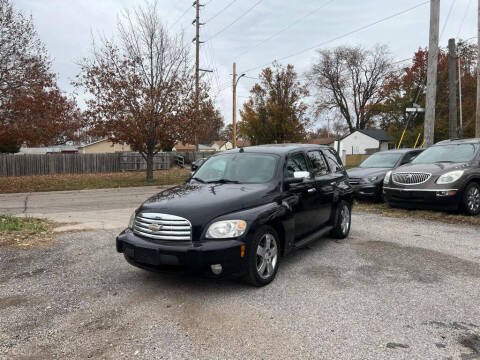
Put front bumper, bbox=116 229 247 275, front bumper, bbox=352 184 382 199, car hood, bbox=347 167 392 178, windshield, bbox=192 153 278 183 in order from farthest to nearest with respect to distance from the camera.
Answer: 1. car hood, bbox=347 167 392 178
2. front bumper, bbox=352 184 382 199
3. windshield, bbox=192 153 278 183
4. front bumper, bbox=116 229 247 275

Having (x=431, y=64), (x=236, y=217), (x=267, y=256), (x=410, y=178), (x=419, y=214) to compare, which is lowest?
(x=419, y=214)

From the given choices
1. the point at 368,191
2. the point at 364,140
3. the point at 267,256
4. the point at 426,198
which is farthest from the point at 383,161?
the point at 364,140

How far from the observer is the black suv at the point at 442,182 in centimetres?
811

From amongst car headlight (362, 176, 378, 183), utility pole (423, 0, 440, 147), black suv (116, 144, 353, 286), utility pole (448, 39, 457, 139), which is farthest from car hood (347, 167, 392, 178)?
utility pole (448, 39, 457, 139)

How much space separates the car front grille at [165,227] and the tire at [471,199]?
6.97m

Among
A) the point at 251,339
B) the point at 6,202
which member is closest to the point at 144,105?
the point at 6,202

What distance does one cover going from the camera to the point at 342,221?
6535mm

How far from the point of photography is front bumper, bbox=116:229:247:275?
374cm

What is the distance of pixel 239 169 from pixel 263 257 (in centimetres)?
145

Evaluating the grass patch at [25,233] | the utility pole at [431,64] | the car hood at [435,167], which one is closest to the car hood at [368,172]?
the car hood at [435,167]

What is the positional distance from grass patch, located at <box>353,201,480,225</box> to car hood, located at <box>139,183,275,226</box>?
5538mm

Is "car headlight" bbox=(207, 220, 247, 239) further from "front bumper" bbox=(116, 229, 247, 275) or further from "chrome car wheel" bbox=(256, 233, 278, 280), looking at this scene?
"chrome car wheel" bbox=(256, 233, 278, 280)

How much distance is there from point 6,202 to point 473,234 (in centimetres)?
1495

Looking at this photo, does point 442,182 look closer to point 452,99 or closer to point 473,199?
point 473,199
